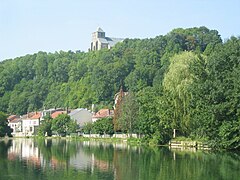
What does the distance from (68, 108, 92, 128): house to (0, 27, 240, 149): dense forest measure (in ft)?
33.9

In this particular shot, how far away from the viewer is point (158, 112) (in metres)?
64.6

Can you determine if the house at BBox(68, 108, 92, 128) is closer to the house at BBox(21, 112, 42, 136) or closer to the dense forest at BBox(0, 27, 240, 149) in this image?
the dense forest at BBox(0, 27, 240, 149)

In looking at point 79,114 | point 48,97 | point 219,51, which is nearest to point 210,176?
point 219,51

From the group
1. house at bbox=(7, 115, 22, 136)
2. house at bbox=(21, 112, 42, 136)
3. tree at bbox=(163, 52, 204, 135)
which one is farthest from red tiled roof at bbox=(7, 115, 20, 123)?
tree at bbox=(163, 52, 204, 135)

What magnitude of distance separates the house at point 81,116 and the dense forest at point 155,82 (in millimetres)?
10345

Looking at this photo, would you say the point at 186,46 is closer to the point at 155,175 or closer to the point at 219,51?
the point at 219,51

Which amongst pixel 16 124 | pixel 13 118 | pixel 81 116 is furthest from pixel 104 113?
pixel 13 118

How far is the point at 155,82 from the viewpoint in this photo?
117375 millimetres

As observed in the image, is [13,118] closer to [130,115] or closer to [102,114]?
[102,114]

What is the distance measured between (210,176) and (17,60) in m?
173

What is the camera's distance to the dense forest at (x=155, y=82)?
54.2 m

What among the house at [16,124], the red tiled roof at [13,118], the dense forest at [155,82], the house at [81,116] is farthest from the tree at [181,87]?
the red tiled roof at [13,118]

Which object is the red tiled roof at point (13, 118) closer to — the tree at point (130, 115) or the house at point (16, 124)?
the house at point (16, 124)

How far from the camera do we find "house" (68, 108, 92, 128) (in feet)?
408
